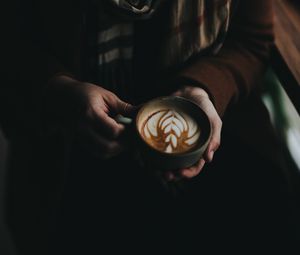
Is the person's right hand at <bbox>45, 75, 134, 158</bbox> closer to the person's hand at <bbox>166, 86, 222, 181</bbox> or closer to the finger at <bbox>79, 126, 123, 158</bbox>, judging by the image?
the finger at <bbox>79, 126, 123, 158</bbox>

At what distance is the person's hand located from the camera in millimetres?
829

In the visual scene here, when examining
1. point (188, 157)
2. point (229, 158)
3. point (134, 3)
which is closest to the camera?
point (188, 157)

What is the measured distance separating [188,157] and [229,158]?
333mm

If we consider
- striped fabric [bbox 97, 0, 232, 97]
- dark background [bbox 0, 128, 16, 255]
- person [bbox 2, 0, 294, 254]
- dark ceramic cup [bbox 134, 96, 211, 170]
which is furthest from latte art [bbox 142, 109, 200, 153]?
dark background [bbox 0, 128, 16, 255]

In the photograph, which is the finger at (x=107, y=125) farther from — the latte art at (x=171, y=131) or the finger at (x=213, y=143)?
the finger at (x=213, y=143)

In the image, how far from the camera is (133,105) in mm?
1028

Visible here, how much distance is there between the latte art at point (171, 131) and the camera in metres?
0.77

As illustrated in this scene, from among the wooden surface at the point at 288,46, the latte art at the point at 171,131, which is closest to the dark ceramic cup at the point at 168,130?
the latte art at the point at 171,131

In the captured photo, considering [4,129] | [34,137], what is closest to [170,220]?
[34,137]

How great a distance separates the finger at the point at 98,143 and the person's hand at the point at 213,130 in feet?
0.43

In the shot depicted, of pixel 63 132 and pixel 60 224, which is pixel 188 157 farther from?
pixel 60 224

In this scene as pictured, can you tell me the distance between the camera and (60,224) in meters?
1.07

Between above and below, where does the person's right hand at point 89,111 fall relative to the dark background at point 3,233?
above

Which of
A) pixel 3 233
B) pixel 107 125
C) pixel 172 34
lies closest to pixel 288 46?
pixel 172 34
